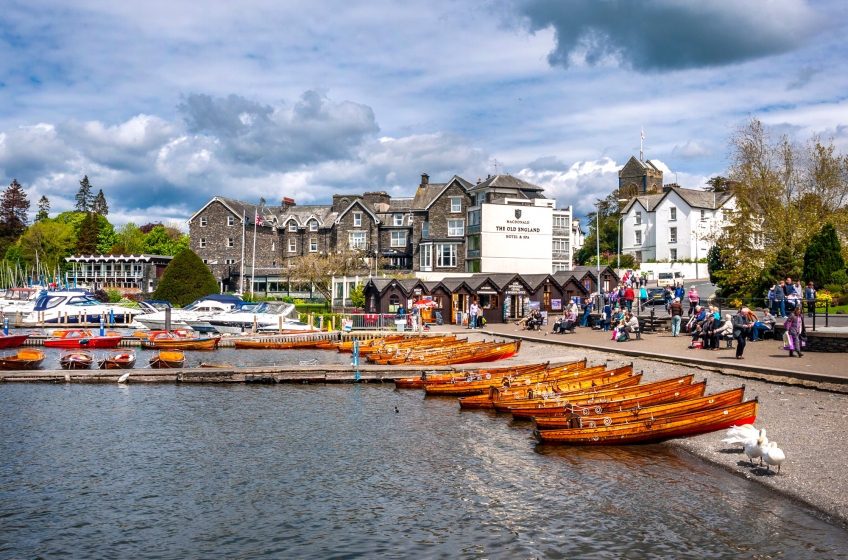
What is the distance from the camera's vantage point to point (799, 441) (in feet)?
58.5

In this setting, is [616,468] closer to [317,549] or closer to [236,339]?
[317,549]

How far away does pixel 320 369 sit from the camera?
3325 centimetres

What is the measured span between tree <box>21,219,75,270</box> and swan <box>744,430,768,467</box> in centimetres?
11659

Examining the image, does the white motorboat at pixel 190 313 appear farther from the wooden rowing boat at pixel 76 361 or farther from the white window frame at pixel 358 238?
the white window frame at pixel 358 238

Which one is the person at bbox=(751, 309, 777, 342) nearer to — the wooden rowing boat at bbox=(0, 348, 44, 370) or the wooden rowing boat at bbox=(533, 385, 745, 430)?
the wooden rowing boat at bbox=(533, 385, 745, 430)

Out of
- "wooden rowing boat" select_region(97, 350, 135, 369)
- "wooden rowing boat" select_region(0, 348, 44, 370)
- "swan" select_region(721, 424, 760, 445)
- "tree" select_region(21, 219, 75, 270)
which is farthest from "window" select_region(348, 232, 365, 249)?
"swan" select_region(721, 424, 760, 445)

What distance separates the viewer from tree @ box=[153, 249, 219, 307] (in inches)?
2795

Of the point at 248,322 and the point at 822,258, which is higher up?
the point at 822,258

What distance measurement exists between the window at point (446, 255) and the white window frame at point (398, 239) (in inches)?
300

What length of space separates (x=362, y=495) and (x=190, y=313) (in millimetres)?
44888

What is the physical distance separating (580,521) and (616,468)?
12.7ft

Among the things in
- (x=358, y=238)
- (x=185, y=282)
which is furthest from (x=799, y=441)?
(x=358, y=238)


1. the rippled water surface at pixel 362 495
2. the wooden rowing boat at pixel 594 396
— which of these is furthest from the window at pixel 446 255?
the wooden rowing boat at pixel 594 396

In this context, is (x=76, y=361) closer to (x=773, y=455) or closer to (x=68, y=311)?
(x=68, y=311)
